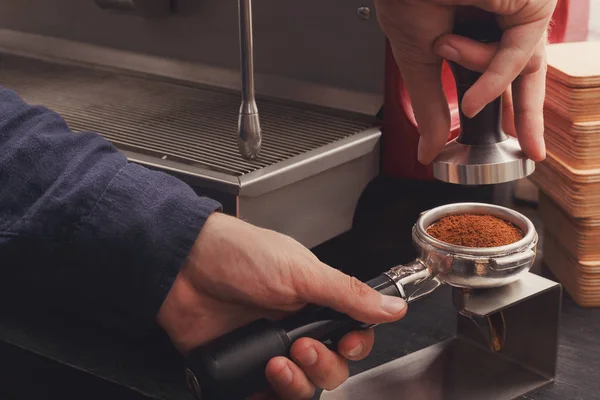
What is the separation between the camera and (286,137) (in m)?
0.87

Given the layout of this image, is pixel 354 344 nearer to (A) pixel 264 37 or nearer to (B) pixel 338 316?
(B) pixel 338 316

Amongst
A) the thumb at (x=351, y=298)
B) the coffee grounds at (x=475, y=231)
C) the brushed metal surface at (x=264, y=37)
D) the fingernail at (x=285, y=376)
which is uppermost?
the brushed metal surface at (x=264, y=37)

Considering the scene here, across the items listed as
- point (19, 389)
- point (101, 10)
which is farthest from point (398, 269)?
point (101, 10)

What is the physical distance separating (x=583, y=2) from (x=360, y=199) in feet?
1.09

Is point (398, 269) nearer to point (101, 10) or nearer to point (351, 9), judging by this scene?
point (351, 9)

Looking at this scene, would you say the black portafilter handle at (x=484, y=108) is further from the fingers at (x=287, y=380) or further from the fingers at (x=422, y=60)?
the fingers at (x=287, y=380)

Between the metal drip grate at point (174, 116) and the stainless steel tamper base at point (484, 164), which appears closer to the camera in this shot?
the stainless steel tamper base at point (484, 164)

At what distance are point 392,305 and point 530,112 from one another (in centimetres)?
17

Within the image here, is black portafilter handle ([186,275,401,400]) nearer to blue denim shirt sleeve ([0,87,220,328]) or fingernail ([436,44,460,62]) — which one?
blue denim shirt sleeve ([0,87,220,328])

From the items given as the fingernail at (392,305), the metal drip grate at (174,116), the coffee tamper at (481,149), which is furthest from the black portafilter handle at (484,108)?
the metal drip grate at (174,116)

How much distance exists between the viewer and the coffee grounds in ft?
2.12

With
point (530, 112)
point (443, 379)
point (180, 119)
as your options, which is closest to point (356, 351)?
point (443, 379)

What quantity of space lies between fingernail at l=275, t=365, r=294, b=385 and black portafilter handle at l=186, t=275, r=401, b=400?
0.4 inches

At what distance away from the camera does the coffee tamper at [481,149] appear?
1.87ft
